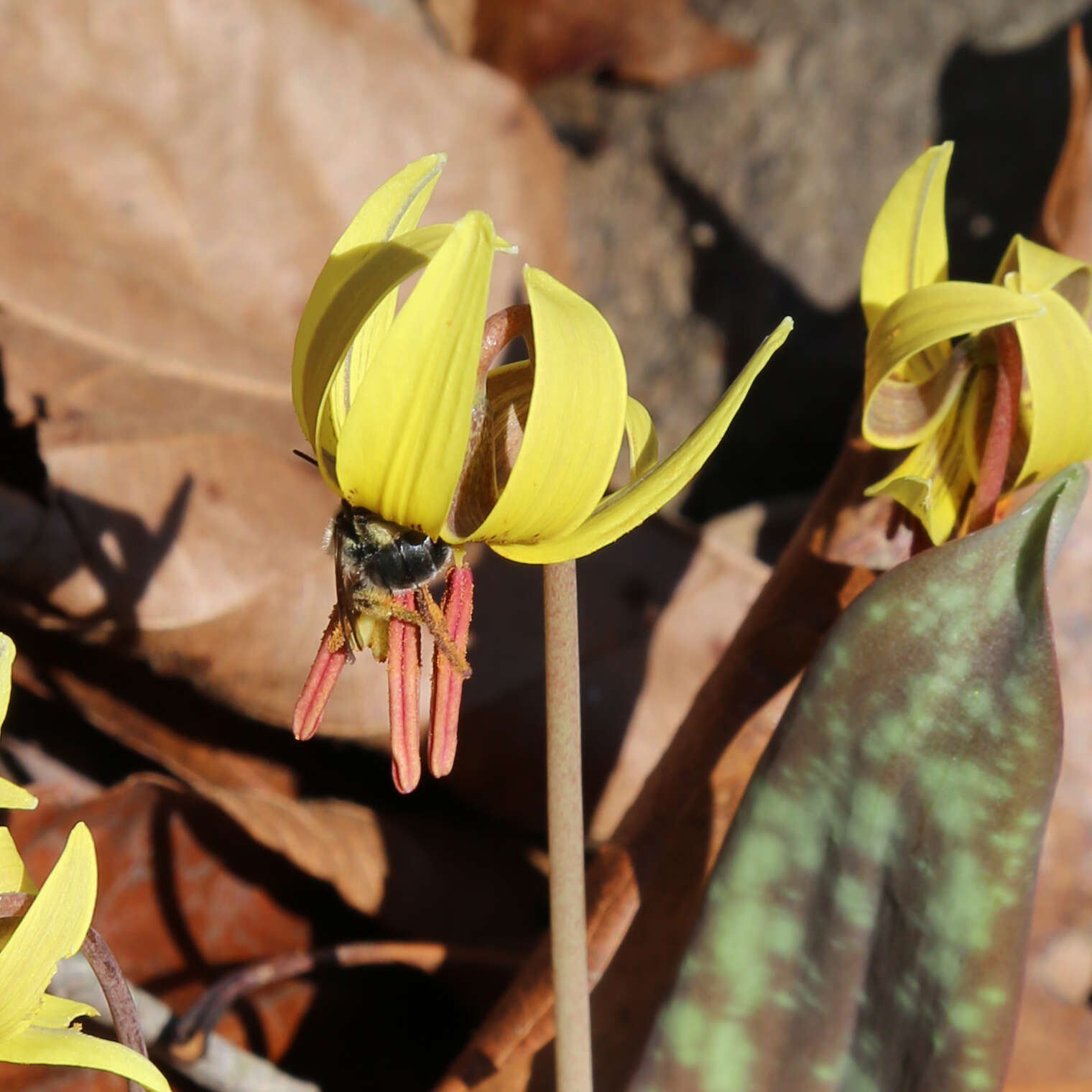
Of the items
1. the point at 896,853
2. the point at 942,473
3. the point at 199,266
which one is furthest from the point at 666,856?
the point at 199,266

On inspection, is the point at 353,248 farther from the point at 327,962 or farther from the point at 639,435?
the point at 327,962

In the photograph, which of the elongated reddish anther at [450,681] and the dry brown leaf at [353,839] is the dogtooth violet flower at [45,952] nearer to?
the elongated reddish anther at [450,681]

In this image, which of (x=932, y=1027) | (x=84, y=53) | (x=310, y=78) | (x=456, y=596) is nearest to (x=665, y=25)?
(x=310, y=78)

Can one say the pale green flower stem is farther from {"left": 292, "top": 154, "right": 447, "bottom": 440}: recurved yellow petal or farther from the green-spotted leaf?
{"left": 292, "top": 154, "right": 447, "bottom": 440}: recurved yellow petal

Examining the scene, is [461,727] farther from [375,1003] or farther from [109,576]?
[109,576]

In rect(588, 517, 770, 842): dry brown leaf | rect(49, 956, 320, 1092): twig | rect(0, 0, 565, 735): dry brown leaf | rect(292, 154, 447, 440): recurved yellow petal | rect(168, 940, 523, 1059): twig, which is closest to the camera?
rect(292, 154, 447, 440): recurved yellow petal

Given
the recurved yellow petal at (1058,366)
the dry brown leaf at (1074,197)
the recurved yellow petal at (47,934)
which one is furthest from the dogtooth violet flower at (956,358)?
the recurved yellow petal at (47,934)

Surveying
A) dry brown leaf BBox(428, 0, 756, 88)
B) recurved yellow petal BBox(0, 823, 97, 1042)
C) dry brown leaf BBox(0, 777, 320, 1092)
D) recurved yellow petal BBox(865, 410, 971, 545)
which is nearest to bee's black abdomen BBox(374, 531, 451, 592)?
recurved yellow petal BBox(0, 823, 97, 1042)
